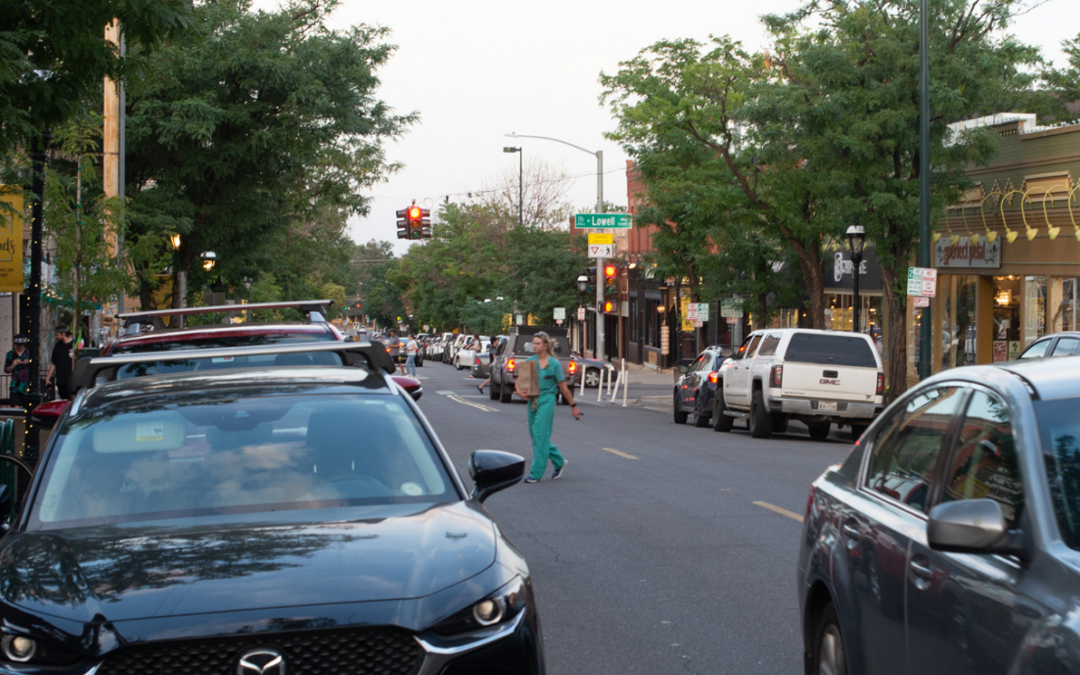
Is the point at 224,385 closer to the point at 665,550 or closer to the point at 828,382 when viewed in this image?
the point at 665,550

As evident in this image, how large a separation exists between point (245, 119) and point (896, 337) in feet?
56.3

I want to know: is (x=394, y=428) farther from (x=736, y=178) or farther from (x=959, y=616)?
(x=736, y=178)

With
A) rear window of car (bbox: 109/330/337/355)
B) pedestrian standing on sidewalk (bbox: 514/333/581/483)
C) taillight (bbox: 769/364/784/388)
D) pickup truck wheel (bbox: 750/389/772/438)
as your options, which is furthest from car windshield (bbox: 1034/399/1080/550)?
pickup truck wheel (bbox: 750/389/772/438)

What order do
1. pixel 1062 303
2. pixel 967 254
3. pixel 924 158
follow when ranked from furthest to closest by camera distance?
pixel 967 254 < pixel 1062 303 < pixel 924 158

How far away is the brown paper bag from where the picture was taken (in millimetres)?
14922

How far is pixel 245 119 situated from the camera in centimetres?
3206

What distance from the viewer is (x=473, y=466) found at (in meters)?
5.71

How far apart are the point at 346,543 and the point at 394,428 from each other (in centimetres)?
114

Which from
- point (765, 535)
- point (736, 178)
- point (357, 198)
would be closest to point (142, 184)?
point (357, 198)

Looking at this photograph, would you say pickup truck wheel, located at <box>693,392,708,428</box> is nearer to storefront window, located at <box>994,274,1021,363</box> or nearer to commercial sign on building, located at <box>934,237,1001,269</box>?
storefront window, located at <box>994,274,1021,363</box>

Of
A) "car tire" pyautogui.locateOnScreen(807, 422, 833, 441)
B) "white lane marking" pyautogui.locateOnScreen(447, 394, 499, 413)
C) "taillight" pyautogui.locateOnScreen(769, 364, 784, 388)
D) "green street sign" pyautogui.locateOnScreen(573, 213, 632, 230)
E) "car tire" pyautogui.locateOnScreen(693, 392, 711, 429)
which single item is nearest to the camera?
"taillight" pyautogui.locateOnScreen(769, 364, 784, 388)

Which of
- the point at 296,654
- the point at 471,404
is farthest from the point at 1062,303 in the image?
the point at 296,654

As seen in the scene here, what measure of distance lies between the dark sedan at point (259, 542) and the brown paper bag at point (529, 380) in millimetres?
8988

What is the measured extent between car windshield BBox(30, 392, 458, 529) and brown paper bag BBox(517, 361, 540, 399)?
9.32 metres
